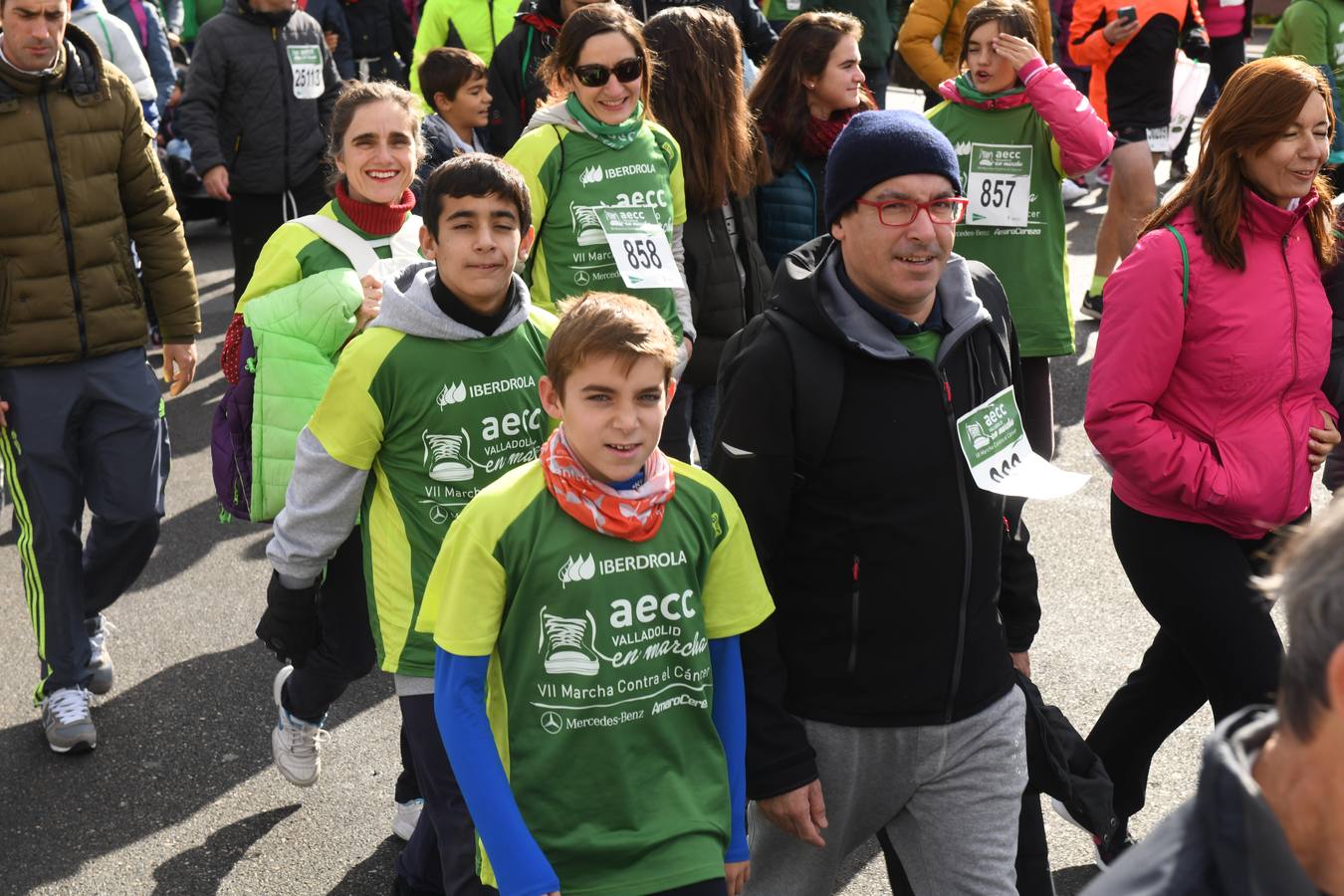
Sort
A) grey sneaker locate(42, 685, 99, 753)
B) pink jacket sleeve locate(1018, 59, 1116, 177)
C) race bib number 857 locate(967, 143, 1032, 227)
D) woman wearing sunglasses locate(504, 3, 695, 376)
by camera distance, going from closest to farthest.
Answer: grey sneaker locate(42, 685, 99, 753), woman wearing sunglasses locate(504, 3, 695, 376), pink jacket sleeve locate(1018, 59, 1116, 177), race bib number 857 locate(967, 143, 1032, 227)

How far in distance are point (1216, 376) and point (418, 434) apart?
1.80 meters

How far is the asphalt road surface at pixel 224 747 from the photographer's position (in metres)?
4.38

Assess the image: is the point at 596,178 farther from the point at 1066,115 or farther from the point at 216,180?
the point at 216,180

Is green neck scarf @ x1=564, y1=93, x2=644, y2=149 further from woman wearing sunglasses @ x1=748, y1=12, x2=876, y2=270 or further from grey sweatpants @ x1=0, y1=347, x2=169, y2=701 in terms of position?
grey sweatpants @ x1=0, y1=347, x2=169, y2=701

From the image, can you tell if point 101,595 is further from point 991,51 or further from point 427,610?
point 991,51

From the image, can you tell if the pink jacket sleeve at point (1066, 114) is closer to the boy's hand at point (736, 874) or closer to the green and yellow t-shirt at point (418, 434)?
the green and yellow t-shirt at point (418, 434)

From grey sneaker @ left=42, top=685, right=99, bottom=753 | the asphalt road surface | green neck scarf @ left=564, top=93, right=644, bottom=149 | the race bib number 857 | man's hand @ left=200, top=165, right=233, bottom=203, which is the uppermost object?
green neck scarf @ left=564, top=93, right=644, bottom=149

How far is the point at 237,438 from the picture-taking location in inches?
170

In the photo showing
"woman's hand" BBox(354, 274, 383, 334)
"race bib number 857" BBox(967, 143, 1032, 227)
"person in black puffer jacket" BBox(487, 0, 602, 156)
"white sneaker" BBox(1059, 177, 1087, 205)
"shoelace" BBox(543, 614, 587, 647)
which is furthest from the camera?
"white sneaker" BBox(1059, 177, 1087, 205)

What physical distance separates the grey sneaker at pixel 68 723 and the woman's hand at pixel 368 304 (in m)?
1.66

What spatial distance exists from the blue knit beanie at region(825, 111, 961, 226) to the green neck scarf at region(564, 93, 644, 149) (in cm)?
209

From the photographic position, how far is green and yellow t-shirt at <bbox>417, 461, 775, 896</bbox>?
112 inches

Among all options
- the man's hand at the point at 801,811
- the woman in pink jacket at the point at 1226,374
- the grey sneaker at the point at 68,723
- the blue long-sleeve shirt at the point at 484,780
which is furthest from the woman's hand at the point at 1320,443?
the grey sneaker at the point at 68,723

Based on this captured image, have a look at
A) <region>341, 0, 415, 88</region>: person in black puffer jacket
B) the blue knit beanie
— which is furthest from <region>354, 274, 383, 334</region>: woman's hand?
<region>341, 0, 415, 88</region>: person in black puffer jacket
